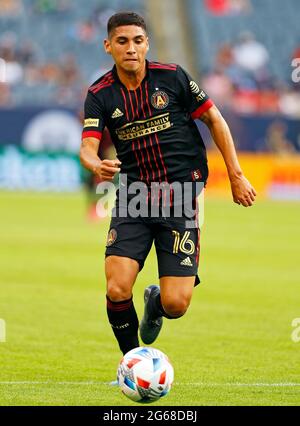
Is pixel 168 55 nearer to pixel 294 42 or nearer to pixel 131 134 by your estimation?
pixel 294 42

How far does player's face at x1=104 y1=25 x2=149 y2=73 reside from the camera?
7375 mm

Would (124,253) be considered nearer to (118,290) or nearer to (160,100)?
(118,290)

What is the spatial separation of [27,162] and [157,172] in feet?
69.6

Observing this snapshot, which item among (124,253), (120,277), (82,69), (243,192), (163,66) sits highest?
(82,69)

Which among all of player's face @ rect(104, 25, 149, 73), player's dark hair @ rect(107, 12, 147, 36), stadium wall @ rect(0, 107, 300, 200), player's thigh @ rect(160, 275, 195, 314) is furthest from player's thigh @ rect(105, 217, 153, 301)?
stadium wall @ rect(0, 107, 300, 200)

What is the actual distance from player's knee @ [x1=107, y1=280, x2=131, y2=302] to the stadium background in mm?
672

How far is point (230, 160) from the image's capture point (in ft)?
25.0

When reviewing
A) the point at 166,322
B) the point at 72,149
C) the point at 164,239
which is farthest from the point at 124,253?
the point at 72,149

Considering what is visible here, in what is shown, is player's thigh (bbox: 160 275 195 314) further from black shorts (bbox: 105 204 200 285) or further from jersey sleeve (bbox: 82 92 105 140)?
jersey sleeve (bbox: 82 92 105 140)

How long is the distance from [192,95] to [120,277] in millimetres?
1487

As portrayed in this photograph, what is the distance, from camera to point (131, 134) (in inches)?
299

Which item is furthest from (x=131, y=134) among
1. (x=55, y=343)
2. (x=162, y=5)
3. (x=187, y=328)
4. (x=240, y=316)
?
(x=162, y=5)

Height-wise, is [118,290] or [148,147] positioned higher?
[148,147]

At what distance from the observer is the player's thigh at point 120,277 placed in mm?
7297
